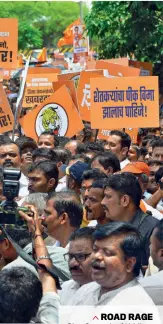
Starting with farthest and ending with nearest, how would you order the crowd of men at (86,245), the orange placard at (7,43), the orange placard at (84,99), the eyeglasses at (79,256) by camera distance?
the orange placard at (7,43)
the orange placard at (84,99)
the eyeglasses at (79,256)
the crowd of men at (86,245)

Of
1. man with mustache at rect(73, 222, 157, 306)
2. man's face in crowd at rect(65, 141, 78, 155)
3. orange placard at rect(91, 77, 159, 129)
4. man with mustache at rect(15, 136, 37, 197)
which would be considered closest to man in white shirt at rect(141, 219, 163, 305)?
man with mustache at rect(73, 222, 157, 306)

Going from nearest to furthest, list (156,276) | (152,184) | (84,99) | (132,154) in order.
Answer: (156,276)
(152,184)
(132,154)
(84,99)

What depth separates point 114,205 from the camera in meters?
6.38

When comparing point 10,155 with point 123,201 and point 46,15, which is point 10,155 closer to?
point 123,201

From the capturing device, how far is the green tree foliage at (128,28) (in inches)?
747

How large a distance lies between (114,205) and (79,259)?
1.25 m

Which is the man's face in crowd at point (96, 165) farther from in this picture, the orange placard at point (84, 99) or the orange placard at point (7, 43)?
the orange placard at point (7, 43)

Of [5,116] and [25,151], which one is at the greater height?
[5,116]

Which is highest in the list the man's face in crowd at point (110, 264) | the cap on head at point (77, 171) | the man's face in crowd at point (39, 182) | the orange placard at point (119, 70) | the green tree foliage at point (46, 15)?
the man's face in crowd at point (110, 264)

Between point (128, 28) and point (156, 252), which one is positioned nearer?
point (156, 252)

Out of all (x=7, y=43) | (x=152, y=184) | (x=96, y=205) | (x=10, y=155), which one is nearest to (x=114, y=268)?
(x=96, y=205)

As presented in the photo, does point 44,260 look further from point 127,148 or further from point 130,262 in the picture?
point 127,148

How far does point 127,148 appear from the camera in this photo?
32.5ft

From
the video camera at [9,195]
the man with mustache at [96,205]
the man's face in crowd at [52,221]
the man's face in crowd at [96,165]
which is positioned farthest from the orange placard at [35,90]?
the video camera at [9,195]
